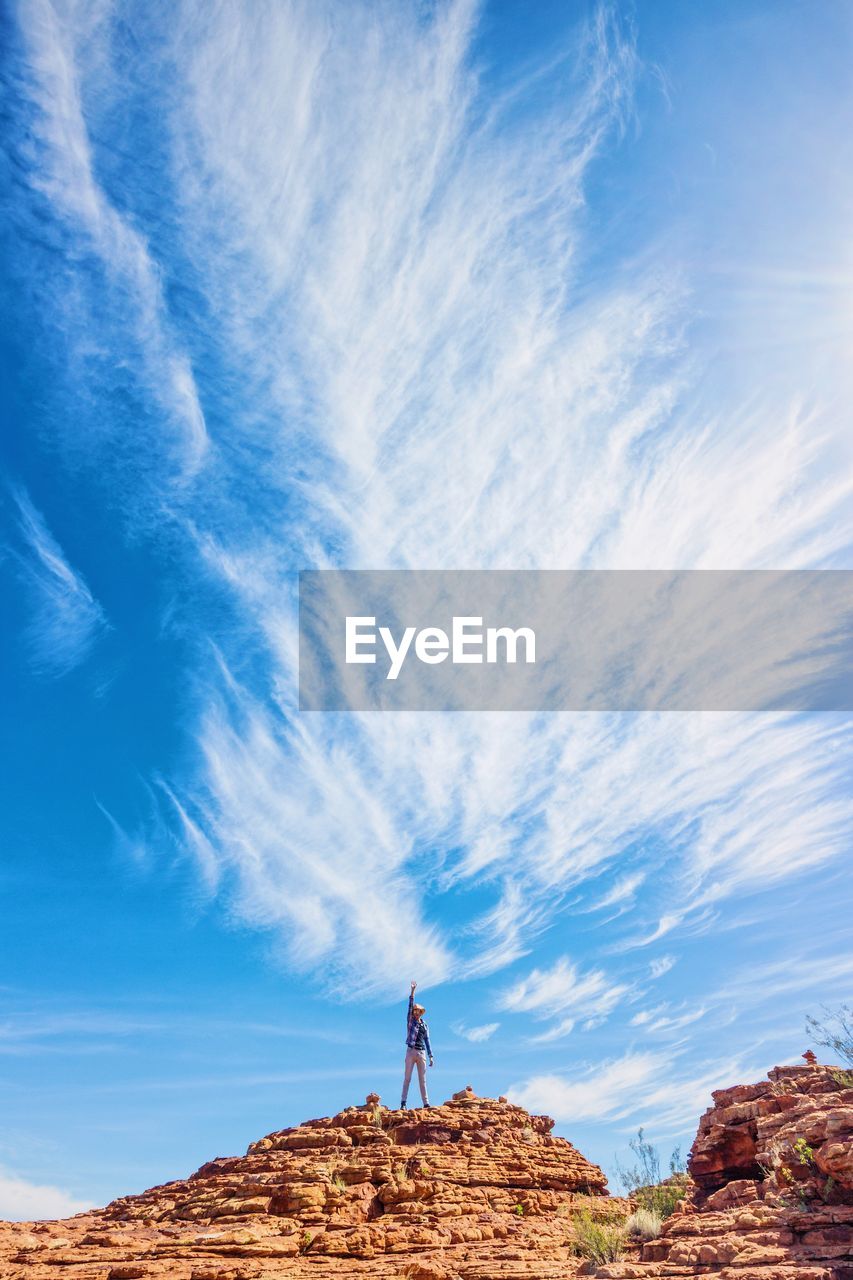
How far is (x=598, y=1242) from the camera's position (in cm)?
1341

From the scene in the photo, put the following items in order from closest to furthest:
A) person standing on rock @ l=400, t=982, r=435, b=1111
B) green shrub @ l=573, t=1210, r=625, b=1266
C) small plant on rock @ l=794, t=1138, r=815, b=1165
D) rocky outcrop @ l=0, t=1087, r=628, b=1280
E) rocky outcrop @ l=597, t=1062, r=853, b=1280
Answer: rocky outcrop @ l=597, t=1062, r=853, b=1280 < small plant on rock @ l=794, t=1138, r=815, b=1165 < green shrub @ l=573, t=1210, r=625, b=1266 < rocky outcrop @ l=0, t=1087, r=628, b=1280 < person standing on rock @ l=400, t=982, r=435, b=1111

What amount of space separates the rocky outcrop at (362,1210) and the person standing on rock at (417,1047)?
0.95 metres

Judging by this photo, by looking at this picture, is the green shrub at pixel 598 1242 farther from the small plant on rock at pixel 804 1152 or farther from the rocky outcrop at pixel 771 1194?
the small plant on rock at pixel 804 1152

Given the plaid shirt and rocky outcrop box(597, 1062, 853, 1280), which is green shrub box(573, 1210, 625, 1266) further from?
the plaid shirt

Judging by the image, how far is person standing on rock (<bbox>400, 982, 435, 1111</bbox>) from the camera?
75.7ft

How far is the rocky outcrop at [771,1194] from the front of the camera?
1001 centimetres

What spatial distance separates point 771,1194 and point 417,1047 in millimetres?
13164

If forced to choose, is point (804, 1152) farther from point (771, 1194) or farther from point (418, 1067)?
point (418, 1067)

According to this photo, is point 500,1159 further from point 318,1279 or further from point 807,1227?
point 807,1227

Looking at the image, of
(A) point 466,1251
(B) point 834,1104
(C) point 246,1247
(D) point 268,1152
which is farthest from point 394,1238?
(B) point 834,1104

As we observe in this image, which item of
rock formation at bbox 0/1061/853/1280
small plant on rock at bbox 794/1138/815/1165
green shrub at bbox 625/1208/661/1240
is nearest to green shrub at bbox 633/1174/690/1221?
rock formation at bbox 0/1061/853/1280

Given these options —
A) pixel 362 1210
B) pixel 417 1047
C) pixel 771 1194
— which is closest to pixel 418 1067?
pixel 417 1047

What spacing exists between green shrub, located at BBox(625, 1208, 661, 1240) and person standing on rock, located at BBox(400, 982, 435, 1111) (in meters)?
8.64

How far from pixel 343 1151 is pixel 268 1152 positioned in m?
2.28
